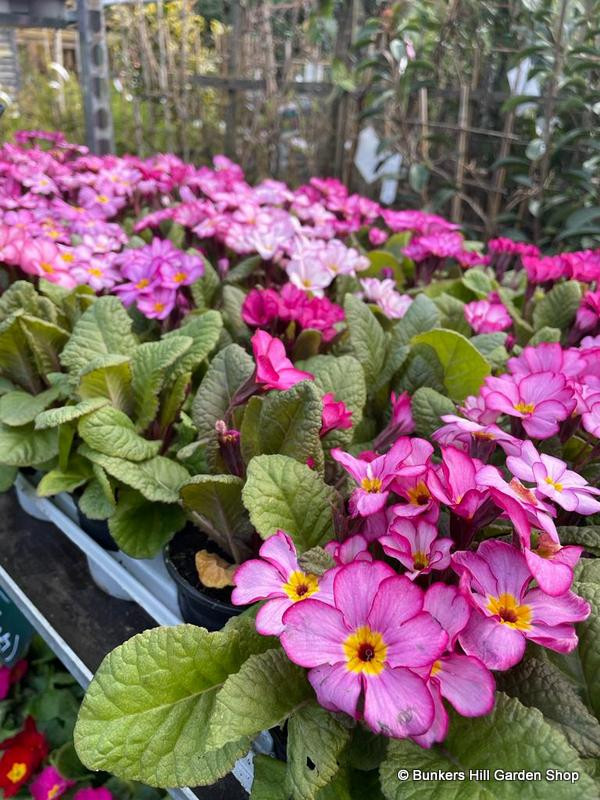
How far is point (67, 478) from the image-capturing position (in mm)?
1029

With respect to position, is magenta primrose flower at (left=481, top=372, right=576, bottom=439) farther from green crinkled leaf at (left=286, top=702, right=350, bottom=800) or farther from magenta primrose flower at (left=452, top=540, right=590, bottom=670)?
green crinkled leaf at (left=286, top=702, right=350, bottom=800)

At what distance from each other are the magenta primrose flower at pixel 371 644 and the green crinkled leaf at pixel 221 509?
0.90 feet

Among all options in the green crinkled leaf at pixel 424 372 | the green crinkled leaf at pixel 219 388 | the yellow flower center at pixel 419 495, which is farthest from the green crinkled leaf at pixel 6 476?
the yellow flower center at pixel 419 495

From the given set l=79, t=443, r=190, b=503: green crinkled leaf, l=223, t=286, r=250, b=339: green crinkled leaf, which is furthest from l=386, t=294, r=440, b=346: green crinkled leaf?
l=79, t=443, r=190, b=503: green crinkled leaf

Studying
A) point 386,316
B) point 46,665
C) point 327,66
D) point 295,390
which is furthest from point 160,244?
point 327,66

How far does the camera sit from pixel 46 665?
1528 millimetres

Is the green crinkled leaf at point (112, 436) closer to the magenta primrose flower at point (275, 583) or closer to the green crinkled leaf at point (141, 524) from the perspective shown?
the green crinkled leaf at point (141, 524)

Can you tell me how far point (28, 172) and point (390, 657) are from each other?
2.07 m

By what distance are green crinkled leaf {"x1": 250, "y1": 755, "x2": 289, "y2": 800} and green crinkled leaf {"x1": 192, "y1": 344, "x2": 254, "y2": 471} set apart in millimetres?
396

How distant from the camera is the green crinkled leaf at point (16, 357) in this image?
44.4 inches

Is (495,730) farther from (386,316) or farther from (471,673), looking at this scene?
(386,316)

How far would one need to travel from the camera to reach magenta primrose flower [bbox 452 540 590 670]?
1.67ft

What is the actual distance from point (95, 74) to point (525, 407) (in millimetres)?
2603

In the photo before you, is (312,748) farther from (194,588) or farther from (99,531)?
(99,531)
